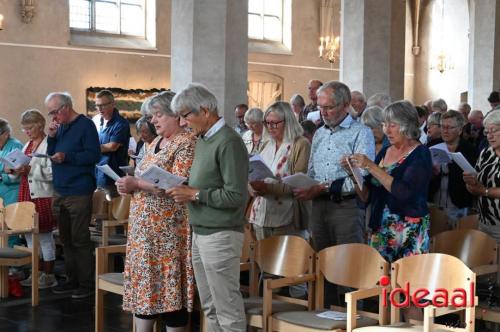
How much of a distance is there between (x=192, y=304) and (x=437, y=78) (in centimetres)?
1960

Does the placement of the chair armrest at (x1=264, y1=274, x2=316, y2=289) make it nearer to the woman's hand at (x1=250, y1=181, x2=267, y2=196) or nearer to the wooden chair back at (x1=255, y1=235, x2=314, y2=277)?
the wooden chair back at (x1=255, y1=235, x2=314, y2=277)

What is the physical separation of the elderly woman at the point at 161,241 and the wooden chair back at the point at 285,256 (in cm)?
63

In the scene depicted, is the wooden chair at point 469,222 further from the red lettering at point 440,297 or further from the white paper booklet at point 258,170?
the red lettering at point 440,297

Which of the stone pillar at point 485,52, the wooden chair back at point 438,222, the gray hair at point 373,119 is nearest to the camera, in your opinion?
the wooden chair back at point 438,222

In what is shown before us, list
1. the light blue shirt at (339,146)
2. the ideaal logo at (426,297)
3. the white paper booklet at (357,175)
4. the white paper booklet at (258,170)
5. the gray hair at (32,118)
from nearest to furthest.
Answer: the ideaal logo at (426,297)
the white paper booklet at (357,175)
the light blue shirt at (339,146)
the white paper booklet at (258,170)
the gray hair at (32,118)

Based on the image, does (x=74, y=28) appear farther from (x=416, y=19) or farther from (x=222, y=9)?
(x=416, y=19)

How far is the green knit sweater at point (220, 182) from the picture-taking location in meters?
4.02

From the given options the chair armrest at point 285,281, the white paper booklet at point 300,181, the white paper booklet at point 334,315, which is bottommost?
the white paper booklet at point 334,315

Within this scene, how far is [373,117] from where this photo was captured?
621 cm

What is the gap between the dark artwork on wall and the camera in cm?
1650

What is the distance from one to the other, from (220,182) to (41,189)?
11.4 feet

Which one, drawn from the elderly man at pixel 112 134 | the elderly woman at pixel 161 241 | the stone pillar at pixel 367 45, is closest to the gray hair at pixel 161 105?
the elderly woman at pixel 161 241

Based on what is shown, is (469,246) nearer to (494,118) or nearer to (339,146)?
(494,118)

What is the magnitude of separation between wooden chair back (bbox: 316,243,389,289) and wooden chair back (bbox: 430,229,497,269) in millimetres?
757
